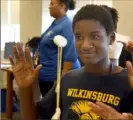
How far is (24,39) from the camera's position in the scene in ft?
14.3

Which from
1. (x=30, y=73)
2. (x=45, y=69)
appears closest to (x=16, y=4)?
(x=45, y=69)

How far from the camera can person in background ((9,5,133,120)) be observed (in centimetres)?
82

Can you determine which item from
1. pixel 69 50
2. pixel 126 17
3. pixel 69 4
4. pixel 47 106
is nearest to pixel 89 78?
pixel 47 106

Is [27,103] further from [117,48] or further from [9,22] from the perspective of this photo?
[9,22]

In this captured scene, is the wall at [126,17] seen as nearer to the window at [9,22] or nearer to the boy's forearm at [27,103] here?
the window at [9,22]

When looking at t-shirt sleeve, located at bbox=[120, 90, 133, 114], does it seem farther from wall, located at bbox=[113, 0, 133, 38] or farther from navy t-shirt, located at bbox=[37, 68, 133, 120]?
wall, located at bbox=[113, 0, 133, 38]

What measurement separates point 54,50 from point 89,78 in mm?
1016

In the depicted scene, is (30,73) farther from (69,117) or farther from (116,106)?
(116,106)

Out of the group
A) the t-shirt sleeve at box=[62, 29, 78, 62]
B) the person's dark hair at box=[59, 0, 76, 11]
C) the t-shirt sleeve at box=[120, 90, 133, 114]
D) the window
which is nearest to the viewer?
the t-shirt sleeve at box=[120, 90, 133, 114]

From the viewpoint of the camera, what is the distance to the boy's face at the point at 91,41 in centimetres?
82

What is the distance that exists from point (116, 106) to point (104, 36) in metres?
0.22

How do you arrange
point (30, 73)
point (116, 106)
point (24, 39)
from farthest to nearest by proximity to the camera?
1. point (24, 39)
2. point (30, 73)
3. point (116, 106)

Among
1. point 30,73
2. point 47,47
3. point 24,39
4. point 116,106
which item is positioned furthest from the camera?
point 24,39

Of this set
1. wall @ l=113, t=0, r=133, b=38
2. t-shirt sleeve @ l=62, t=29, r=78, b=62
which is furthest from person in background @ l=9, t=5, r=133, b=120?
wall @ l=113, t=0, r=133, b=38
